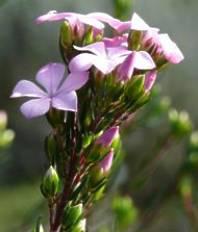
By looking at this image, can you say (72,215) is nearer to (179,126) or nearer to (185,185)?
(179,126)

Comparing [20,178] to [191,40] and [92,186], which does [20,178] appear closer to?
[191,40]

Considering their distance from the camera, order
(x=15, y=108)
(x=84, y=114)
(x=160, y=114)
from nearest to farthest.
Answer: (x=84, y=114) → (x=160, y=114) → (x=15, y=108)

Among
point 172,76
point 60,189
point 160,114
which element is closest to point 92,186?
point 60,189

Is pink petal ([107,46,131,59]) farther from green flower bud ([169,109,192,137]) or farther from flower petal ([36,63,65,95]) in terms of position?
green flower bud ([169,109,192,137])

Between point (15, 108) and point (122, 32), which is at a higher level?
point (122, 32)

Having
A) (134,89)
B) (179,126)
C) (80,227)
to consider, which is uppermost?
(134,89)

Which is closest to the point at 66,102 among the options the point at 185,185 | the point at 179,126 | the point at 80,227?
the point at 80,227

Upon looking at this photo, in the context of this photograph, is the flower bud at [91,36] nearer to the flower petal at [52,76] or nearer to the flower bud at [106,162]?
the flower petal at [52,76]

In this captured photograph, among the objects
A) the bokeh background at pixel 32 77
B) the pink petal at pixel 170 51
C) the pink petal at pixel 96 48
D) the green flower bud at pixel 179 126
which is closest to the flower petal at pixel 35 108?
the pink petal at pixel 96 48
